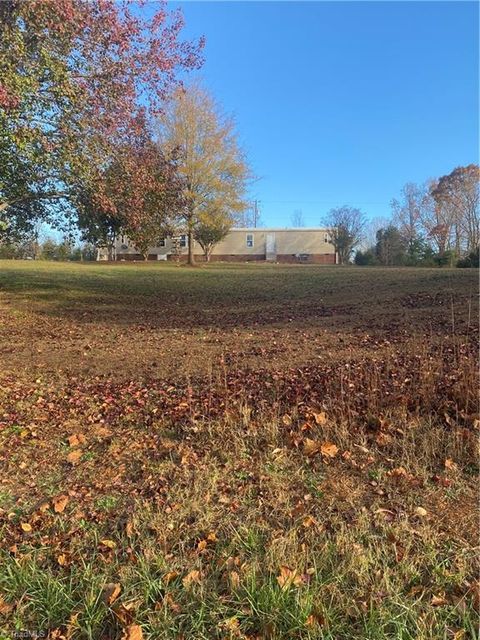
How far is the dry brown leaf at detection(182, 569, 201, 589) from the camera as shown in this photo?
2.39 m

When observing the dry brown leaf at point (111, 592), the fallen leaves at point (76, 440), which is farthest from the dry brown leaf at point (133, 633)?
the fallen leaves at point (76, 440)

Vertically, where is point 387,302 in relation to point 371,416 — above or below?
above

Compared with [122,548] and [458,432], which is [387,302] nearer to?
[458,432]

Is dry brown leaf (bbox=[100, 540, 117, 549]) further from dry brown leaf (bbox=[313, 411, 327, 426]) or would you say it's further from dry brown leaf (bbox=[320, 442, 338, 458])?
dry brown leaf (bbox=[313, 411, 327, 426])

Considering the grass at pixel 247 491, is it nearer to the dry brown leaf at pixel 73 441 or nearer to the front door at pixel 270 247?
the dry brown leaf at pixel 73 441

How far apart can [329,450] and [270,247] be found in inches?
2003

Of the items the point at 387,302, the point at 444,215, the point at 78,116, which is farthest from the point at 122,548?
the point at 444,215

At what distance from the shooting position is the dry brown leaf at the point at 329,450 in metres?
3.58

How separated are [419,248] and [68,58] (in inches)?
1515

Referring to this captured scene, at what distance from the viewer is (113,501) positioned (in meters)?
3.11

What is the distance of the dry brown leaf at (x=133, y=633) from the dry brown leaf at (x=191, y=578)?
29cm

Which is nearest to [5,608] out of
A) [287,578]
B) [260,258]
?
[287,578]

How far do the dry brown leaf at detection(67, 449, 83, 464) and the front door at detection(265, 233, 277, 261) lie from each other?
50179 mm

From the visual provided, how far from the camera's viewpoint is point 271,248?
53531mm
